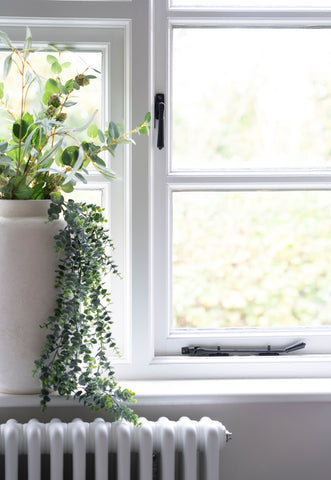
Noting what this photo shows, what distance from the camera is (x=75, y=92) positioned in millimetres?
1604

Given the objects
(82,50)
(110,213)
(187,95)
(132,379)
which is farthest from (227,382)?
(82,50)

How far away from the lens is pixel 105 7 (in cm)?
154

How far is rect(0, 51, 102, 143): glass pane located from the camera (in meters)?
1.57

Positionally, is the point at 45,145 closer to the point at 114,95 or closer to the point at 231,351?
the point at 114,95

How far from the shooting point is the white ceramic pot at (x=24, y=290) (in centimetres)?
136

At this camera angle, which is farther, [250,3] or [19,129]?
[250,3]

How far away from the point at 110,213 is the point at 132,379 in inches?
18.1

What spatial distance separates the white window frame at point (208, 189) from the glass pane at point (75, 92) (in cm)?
17

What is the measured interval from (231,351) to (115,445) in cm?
46

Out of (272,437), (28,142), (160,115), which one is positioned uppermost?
(160,115)

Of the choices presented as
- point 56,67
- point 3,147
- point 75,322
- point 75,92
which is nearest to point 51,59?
point 56,67

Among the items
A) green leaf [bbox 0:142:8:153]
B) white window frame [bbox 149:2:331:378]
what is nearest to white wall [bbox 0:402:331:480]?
white window frame [bbox 149:2:331:378]

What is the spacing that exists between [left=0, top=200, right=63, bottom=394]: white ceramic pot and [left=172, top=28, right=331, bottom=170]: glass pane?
0.48m

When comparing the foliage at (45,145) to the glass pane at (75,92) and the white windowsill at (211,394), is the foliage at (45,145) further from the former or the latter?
the white windowsill at (211,394)
